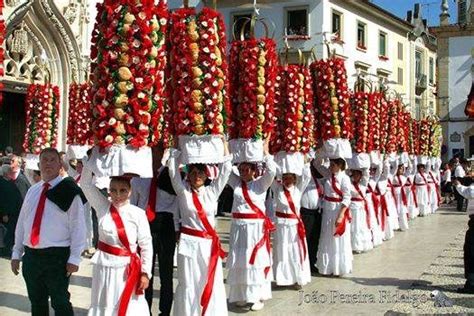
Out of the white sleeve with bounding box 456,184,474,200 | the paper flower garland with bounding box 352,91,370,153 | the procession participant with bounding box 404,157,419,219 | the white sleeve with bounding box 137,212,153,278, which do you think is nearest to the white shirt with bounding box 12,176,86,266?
the white sleeve with bounding box 137,212,153,278

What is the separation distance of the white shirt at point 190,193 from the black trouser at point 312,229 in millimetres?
4019

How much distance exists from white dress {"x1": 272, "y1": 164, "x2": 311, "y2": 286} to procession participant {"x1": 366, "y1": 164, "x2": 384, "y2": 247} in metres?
4.57

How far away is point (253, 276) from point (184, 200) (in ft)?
6.24

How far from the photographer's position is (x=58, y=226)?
579 centimetres

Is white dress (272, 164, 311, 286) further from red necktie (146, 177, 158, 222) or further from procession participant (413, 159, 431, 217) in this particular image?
procession participant (413, 159, 431, 217)

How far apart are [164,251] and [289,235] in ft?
A: 8.36

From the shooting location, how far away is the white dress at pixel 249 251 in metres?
7.74

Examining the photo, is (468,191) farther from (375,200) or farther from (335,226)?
(375,200)

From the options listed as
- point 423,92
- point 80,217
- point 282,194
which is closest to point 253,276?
point 282,194

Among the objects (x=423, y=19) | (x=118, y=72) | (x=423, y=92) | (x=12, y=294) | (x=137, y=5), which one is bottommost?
(x=12, y=294)

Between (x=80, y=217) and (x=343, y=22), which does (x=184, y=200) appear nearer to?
(x=80, y=217)

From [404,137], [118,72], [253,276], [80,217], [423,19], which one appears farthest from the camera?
[423,19]

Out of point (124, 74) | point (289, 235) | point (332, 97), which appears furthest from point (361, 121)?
point (124, 74)

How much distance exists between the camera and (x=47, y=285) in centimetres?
575
